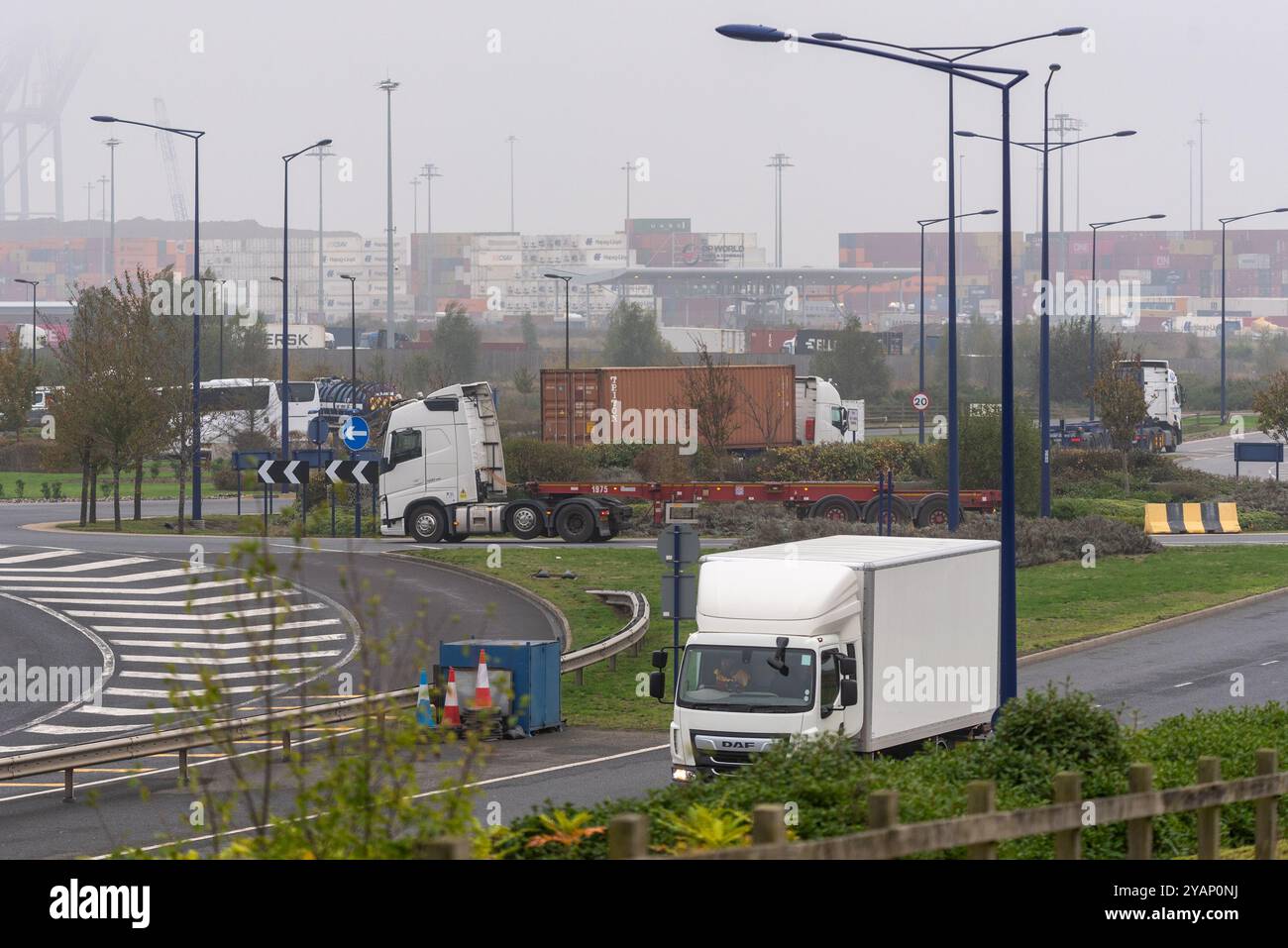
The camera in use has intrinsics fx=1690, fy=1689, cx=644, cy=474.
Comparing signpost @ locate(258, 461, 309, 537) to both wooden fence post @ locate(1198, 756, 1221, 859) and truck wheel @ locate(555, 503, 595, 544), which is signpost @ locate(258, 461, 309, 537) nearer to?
truck wheel @ locate(555, 503, 595, 544)

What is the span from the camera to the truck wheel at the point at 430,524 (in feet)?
140

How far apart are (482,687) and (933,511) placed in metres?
25.0

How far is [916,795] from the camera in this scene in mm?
9469

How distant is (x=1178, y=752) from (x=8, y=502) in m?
53.3

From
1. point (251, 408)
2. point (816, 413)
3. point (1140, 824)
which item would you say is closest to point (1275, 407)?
point (816, 413)

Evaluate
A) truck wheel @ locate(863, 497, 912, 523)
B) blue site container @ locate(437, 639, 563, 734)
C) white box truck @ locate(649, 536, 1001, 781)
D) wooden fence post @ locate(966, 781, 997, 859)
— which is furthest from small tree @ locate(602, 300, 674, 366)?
wooden fence post @ locate(966, 781, 997, 859)

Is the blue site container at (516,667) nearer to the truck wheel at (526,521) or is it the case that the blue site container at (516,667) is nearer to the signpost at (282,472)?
the signpost at (282,472)

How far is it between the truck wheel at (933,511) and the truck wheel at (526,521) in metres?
9.83

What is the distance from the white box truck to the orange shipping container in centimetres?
4058

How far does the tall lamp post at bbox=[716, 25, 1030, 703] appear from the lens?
59.9ft

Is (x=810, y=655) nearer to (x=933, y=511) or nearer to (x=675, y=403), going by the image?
(x=933, y=511)

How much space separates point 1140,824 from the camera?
869 cm
